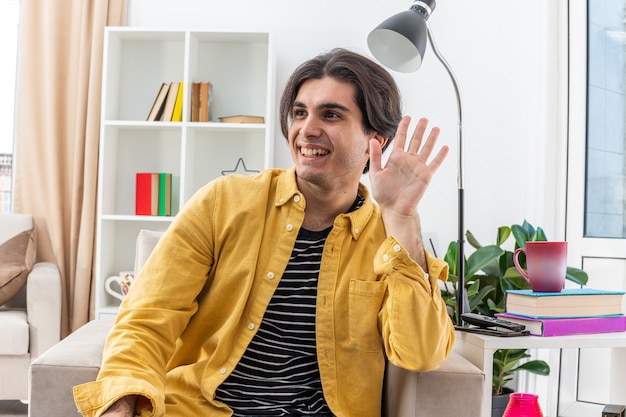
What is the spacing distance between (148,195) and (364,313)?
2.27 m

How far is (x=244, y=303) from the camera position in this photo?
62.6 inches

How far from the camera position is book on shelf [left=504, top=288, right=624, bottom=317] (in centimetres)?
174

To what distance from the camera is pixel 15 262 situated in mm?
3264

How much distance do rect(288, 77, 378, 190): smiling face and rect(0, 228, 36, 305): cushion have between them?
195 cm

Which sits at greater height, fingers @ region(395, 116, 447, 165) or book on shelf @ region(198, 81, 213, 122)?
book on shelf @ region(198, 81, 213, 122)

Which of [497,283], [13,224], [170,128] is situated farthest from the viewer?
[170,128]

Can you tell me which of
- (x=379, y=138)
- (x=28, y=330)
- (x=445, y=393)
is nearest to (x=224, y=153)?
(x=28, y=330)

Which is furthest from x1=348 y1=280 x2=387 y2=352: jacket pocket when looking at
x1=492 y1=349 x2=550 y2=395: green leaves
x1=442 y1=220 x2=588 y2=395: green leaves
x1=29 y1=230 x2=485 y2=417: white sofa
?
x1=492 y1=349 x2=550 y2=395: green leaves

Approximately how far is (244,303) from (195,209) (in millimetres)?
231

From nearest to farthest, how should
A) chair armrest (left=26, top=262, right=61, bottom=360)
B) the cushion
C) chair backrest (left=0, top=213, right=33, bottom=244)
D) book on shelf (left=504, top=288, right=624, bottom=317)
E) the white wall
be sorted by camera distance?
book on shelf (left=504, top=288, right=624, bottom=317), chair armrest (left=26, top=262, right=61, bottom=360), the cushion, chair backrest (left=0, top=213, right=33, bottom=244), the white wall

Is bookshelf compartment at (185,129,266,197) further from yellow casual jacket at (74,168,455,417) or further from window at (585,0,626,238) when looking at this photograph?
yellow casual jacket at (74,168,455,417)

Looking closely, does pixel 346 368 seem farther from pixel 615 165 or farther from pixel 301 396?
pixel 615 165

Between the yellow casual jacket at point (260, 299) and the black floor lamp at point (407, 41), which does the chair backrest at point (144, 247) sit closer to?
the yellow casual jacket at point (260, 299)

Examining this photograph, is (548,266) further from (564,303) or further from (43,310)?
(43,310)
